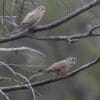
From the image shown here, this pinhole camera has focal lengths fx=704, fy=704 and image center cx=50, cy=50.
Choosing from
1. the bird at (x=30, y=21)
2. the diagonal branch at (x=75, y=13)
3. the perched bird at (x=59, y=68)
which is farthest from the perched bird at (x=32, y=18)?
the perched bird at (x=59, y=68)

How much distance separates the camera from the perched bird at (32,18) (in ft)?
22.7

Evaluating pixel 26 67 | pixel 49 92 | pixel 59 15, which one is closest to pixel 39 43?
pixel 59 15

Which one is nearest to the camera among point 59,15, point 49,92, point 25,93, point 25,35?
point 25,35

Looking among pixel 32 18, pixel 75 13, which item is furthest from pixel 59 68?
pixel 75 13

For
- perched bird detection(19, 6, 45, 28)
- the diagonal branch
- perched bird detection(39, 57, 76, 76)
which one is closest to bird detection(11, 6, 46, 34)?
perched bird detection(19, 6, 45, 28)

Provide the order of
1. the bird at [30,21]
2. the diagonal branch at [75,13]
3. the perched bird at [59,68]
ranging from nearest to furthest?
the diagonal branch at [75,13] < the bird at [30,21] < the perched bird at [59,68]

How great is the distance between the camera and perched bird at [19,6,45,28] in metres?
6.91

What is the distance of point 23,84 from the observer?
22.5ft

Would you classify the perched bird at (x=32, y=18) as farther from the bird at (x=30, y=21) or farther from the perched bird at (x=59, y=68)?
the perched bird at (x=59, y=68)

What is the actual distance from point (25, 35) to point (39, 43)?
948 centimetres

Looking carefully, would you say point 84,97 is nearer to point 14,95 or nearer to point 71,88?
point 71,88

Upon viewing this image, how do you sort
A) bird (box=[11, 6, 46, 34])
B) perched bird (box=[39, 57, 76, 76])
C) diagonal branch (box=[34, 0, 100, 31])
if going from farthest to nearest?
perched bird (box=[39, 57, 76, 76]) → bird (box=[11, 6, 46, 34]) → diagonal branch (box=[34, 0, 100, 31])

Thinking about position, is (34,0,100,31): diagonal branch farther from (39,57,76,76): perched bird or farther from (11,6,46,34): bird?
(39,57,76,76): perched bird

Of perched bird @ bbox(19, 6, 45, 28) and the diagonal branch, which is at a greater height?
the diagonal branch
